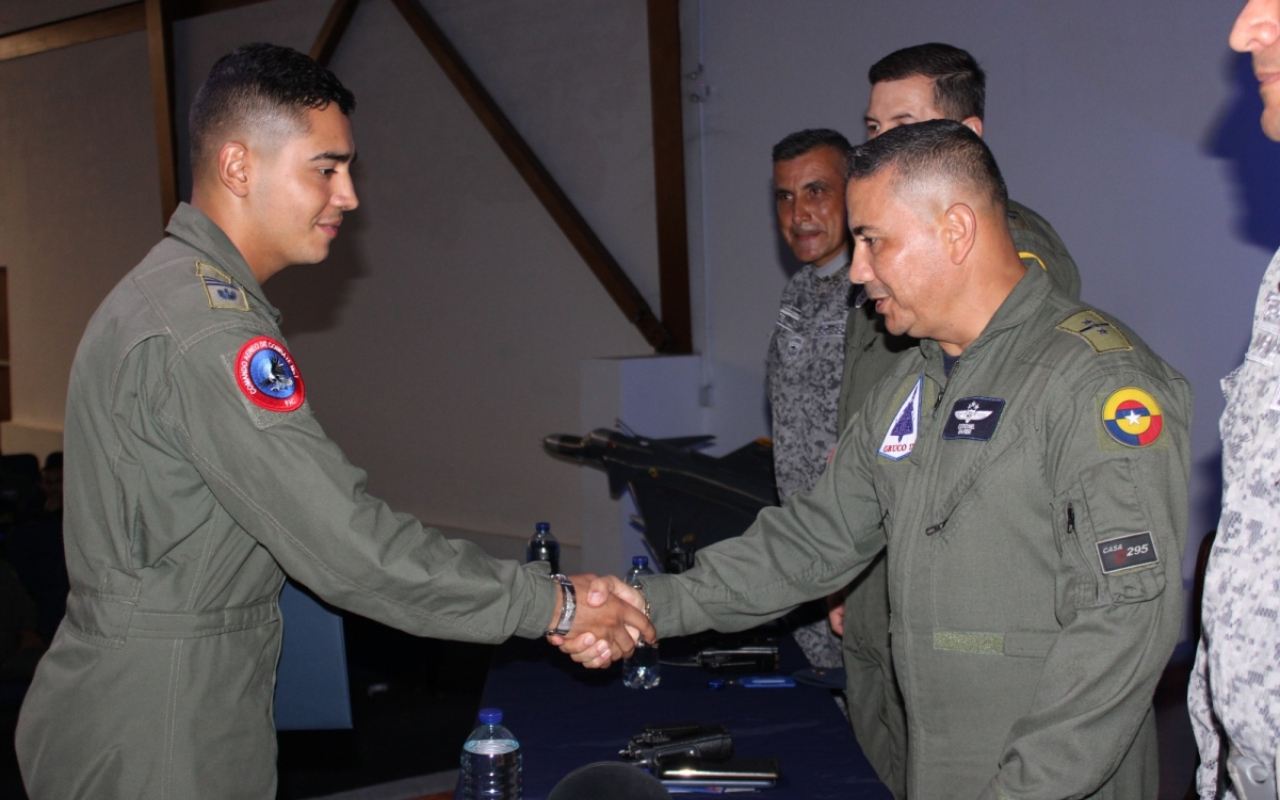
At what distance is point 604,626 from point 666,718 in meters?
0.26

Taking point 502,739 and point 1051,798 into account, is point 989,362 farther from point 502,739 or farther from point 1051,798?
point 502,739

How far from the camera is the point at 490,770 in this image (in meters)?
1.85

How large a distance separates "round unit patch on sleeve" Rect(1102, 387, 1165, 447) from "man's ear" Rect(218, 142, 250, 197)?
4.99 feet

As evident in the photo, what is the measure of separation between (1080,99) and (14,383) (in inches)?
418

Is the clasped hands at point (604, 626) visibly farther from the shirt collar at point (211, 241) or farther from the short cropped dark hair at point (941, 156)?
the short cropped dark hair at point (941, 156)

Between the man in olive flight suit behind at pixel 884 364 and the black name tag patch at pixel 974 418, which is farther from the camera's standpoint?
the man in olive flight suit behind at pixel 884 364

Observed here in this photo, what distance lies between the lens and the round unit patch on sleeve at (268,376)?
5.38 feet

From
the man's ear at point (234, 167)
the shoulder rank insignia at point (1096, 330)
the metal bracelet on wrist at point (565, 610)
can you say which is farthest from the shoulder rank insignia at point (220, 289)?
the shoulder rank insignia at point (1096, 330)

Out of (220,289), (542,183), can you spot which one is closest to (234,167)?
A: (220,289)

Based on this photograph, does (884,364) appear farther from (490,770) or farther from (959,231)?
(490,770)

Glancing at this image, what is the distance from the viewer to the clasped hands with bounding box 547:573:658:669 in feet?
7.10

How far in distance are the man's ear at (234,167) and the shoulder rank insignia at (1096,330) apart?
146 cm

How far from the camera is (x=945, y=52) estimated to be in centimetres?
241

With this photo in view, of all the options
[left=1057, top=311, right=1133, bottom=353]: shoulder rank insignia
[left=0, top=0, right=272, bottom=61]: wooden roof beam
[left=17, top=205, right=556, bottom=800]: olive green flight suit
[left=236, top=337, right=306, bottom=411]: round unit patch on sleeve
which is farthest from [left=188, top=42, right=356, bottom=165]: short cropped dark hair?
[left=0, top=0, right=272, bottom=61]: wooden roof beam
